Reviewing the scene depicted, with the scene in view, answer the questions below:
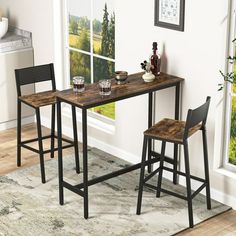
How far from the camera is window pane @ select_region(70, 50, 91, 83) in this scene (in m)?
6.32

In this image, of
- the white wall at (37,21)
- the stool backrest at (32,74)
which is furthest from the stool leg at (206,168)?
the white wall at (37,21)

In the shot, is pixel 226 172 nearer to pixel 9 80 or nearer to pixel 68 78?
pixel 68 78

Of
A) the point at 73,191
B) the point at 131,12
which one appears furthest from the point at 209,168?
the point at 131,12

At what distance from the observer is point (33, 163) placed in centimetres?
595

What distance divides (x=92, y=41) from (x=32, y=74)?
0.81 m

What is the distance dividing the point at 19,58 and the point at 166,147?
7.04 feet

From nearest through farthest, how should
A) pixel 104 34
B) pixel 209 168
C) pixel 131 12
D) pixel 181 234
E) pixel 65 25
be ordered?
pixel 181 234 < pixel 209 168 < pixel 131 12 < pixel 104 34 < pixel 65 25

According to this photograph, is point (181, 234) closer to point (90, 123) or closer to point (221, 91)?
point (221, 91)

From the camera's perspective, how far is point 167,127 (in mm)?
4910

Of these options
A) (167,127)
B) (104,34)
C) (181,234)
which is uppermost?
(104,34)

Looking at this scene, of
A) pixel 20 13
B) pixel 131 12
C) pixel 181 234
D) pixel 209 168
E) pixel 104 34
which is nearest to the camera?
pixel 181 234

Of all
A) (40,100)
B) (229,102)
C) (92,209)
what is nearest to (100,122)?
(40,100)

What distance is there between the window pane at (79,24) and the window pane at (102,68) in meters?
0.19

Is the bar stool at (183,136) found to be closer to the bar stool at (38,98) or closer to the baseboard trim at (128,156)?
the baseboard trim at (128,156)
